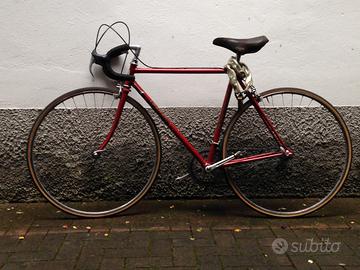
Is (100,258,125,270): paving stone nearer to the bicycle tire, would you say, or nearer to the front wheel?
the bicycle tire

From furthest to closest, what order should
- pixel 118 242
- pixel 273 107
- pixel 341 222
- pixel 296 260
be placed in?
pixel 273 107 < pixel 341 222 < pixel 118 242 < pixel 296 260

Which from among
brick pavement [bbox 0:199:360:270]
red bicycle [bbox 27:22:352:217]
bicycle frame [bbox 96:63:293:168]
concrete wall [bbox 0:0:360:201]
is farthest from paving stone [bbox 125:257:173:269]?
A: concrete wall [bbox 0:0:360:201]

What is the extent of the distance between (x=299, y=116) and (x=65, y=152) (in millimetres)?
2098

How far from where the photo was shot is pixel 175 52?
410cm

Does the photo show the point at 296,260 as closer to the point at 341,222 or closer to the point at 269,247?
the point at 269,247

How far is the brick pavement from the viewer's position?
3.26m

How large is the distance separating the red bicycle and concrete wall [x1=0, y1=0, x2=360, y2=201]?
0.55 feet

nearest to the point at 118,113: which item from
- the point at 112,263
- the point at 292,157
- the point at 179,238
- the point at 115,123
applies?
the point at 115,123

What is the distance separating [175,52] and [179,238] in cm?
156

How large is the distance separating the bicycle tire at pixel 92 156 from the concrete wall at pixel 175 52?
0.51ft

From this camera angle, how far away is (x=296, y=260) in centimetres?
329

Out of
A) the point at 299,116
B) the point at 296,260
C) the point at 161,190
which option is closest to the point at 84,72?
the point at 161,190

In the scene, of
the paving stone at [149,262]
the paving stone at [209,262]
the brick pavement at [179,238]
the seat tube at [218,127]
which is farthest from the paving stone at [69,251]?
the seat tube at [218,127]

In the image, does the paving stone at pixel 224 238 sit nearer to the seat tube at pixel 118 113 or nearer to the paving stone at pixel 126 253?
the paving stone at pixel 126 253
